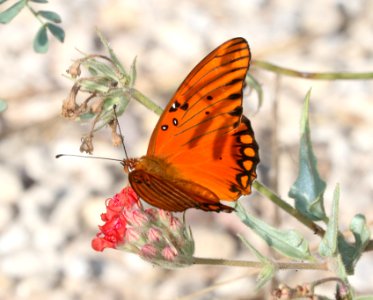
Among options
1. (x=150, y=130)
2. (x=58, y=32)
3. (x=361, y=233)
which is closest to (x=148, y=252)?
(x=361, y=233)

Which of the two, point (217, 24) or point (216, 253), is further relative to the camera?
point (217, 24)

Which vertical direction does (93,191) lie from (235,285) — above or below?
above

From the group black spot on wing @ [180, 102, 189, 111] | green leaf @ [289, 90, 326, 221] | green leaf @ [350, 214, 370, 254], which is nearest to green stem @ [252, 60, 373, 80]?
green leaf @ [289, 90, 326, 221]

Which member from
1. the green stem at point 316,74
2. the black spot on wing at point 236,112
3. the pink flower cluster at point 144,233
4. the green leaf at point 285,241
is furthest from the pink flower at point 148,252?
the green stem at point 316,74

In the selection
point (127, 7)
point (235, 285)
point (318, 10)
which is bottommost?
point (235, 285)

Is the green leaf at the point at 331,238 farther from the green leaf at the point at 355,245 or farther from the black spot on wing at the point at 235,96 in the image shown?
the black spot on wing at the point at 235,96

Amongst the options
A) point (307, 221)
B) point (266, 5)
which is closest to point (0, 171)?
point (266, 5)

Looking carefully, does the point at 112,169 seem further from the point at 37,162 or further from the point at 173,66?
the point at 173,66
